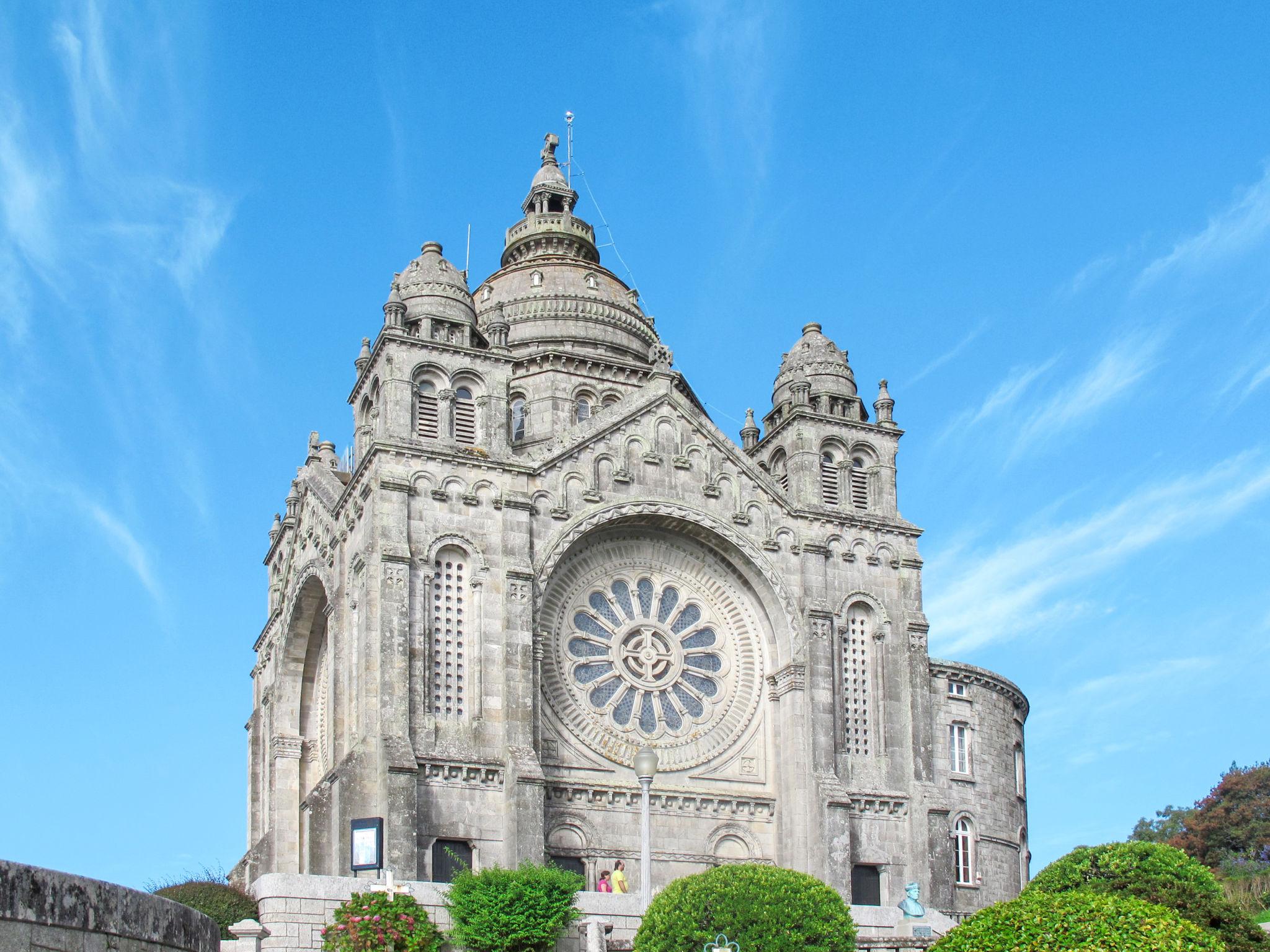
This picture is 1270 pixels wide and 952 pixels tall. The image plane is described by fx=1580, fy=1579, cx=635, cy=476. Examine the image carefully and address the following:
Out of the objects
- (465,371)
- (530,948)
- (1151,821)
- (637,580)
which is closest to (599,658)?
(637,580)

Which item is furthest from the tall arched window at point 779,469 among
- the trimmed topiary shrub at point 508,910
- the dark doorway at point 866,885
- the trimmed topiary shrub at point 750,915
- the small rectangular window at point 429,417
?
the trimmed topiary shrub at point 750,915

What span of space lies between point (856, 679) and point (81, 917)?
34.9 m

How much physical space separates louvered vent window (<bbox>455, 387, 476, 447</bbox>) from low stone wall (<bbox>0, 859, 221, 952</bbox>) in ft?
98.3

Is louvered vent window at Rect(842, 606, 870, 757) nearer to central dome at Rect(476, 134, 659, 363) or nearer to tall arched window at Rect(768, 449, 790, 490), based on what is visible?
tall arched window at Rect(768, 449, 790, 490)

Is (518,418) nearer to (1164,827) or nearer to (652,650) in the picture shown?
(652,650)

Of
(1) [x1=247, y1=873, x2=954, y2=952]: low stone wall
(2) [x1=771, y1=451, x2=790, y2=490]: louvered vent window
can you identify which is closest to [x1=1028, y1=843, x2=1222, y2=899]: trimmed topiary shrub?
(1) [x1=247, y1=873, x2=954, y2=952]: low stone wall

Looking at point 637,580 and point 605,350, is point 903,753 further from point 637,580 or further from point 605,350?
point 605,350

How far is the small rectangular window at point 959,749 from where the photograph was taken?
157 ft

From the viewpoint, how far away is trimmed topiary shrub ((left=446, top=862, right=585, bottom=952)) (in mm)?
31844

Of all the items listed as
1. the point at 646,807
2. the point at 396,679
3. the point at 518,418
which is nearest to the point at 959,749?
the point at 518,418

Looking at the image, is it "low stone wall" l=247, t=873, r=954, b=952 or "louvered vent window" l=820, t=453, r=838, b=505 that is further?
"louvered vent window" l=820, t=453, r=838, b=505

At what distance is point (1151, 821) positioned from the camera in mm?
81625

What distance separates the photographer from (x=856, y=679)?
44.5 m

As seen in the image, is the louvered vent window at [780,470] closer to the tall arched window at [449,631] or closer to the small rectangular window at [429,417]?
the small rectangular window at [429,417]
